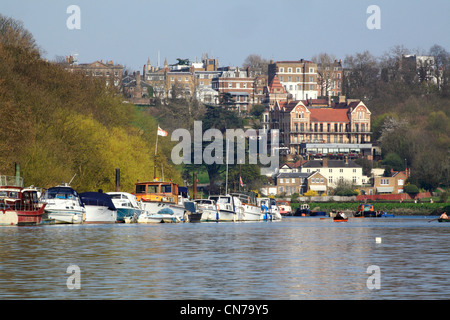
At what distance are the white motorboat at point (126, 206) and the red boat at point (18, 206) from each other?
11401 millimetres

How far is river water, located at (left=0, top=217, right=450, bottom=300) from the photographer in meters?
25.4

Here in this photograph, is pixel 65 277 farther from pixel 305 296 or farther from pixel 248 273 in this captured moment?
pixel 305 296

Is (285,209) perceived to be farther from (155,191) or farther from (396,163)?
(155,191)

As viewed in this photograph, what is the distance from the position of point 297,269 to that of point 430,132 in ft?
542

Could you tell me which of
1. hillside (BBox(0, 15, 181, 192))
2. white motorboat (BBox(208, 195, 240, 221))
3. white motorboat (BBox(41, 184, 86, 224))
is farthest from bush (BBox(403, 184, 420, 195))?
white motorboat (BBox(41, 184, 86, 224))

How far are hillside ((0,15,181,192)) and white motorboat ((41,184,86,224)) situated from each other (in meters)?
3.98

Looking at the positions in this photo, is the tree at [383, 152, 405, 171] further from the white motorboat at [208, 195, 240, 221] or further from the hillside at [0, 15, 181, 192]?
the hillside at [0, 15, 181, 192]

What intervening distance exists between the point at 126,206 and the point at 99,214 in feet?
11.4

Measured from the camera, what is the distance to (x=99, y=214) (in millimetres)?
75438

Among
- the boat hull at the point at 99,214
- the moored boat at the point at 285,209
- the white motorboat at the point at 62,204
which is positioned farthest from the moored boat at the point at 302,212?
the white motorboat at the point at 62,204

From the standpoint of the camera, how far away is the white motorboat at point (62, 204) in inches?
2714

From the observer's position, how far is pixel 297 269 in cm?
3219

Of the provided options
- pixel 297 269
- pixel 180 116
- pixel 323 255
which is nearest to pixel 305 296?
pixel 297 269

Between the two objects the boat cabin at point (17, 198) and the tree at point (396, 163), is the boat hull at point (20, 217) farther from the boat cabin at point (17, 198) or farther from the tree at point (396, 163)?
the tree at point (396, 163)
